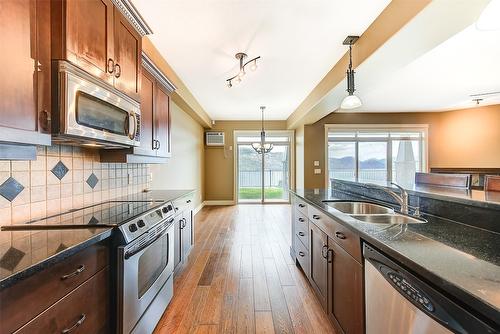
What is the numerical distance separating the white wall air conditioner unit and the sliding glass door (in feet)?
2.07

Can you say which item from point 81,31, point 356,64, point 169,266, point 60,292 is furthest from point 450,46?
point 60,292

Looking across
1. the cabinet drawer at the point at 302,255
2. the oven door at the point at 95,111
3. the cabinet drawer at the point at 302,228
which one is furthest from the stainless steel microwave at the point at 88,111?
the cabinet drawer at the point at 302,255

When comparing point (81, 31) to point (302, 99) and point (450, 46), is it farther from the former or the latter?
point (302, 99)

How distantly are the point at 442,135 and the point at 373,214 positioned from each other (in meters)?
6.39

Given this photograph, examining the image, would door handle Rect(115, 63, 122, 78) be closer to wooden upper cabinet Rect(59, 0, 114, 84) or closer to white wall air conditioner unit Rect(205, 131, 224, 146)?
wooden upper cabinet Rect(59, 0, 114, 84)

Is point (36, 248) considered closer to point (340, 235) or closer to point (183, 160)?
point (340, 235)

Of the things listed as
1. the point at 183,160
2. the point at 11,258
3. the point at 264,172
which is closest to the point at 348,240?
the point at 11,258

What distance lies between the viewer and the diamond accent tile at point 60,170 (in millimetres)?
1685

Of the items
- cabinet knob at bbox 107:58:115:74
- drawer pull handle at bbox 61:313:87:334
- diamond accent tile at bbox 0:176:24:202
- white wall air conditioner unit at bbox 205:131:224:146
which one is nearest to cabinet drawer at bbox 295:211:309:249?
drawer pull handle at bbox 61:313:87:334

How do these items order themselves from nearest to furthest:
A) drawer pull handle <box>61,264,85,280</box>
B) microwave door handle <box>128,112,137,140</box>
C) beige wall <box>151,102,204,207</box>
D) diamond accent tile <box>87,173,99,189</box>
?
drawer pull handle <box>61,264,85,280</box> < microwave door handle <box>128,112,137,140</box> < diamond accent tile <box>87,173,99,189</box> < beige wall <box>151,102,204,207</box>

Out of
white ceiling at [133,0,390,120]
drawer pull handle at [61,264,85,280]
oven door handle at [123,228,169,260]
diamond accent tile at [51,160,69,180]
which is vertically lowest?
oven door handle at [123,228,169,260]

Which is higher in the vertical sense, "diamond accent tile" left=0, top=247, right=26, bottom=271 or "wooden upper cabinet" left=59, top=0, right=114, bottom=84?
"wooden upper cabinet" left=59, top=0, right=114, bottom=84

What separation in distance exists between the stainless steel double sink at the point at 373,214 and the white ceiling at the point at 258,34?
1.74m

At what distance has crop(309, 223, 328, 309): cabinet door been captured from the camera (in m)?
1.91
